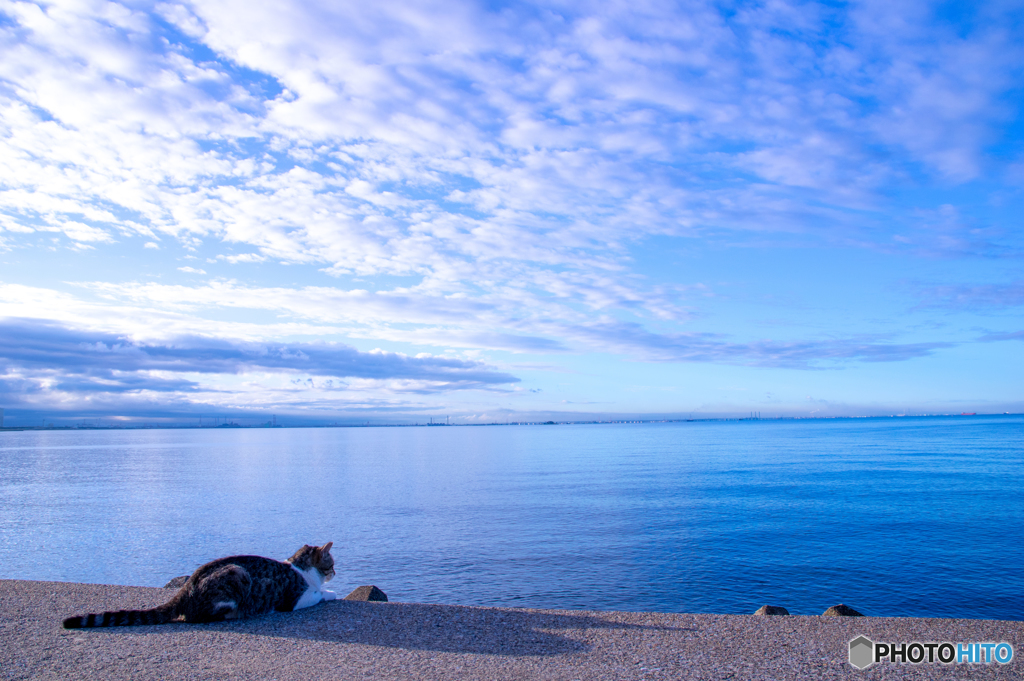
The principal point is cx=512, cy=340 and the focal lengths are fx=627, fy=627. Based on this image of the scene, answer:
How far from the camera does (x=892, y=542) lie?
2569cm

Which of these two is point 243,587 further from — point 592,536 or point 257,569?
point 592,536

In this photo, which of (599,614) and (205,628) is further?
(599,614)

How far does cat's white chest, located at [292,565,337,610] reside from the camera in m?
11.4

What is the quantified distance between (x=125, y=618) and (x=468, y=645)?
573 centimetres

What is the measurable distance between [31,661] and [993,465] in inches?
3081

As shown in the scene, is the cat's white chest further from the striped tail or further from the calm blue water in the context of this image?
the calm blue water

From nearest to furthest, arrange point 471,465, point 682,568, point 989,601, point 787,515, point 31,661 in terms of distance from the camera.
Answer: point 31,661 → point 989,601 → point 682,568 → point 787,515 → point 471,465

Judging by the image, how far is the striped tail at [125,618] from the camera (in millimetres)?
10055

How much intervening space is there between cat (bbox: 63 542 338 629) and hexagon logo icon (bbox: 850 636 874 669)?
27.2 ft

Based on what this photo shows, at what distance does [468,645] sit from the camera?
930 centimetres

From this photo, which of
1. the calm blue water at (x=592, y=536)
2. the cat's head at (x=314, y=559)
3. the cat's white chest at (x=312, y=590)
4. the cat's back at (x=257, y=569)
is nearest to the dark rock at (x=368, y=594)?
the cat's head at (x=314, y=559)

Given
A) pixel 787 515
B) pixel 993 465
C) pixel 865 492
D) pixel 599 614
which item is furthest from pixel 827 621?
pixel 993 465

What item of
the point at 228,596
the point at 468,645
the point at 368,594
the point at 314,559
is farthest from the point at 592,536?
the point at 228,596

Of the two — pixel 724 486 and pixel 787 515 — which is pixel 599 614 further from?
pixel 724 486
